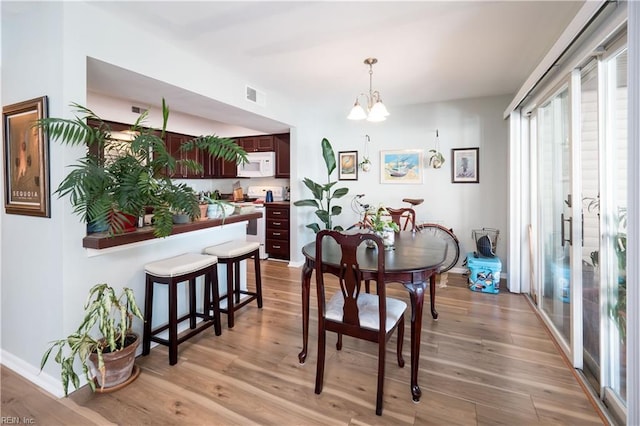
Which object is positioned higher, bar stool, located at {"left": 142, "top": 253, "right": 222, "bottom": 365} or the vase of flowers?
the vase of flowers

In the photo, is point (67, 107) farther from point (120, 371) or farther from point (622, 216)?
point (622, 216)

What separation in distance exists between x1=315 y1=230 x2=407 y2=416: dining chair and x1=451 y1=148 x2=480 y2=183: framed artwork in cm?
303

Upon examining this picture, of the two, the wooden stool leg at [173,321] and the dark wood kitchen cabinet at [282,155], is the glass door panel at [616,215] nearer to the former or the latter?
the wooden stool leg at [173,321]

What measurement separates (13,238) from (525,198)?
185 inches

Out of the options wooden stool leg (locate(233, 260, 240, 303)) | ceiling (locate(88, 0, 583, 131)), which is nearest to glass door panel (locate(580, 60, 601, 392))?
ceiling (locate(88, 0, 583, 131))

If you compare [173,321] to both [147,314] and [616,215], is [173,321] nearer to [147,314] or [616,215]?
[147,314]

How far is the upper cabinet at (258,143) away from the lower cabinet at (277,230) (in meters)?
1.03

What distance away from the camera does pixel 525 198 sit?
3.47 metres

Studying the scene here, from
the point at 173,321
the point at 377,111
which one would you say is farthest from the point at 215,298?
the point at 377,111

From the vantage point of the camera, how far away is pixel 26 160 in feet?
6.65

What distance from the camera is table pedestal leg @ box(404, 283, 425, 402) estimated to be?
1794 mm

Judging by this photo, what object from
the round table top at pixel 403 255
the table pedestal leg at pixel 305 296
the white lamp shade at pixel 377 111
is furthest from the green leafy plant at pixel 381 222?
the white lamp shade at pixel 377 111

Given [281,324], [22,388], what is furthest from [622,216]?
[22,388]

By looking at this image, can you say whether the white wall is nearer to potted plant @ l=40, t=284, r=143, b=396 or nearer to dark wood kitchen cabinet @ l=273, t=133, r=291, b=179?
potted plant @ l=40, t=284, r=143, b=396
